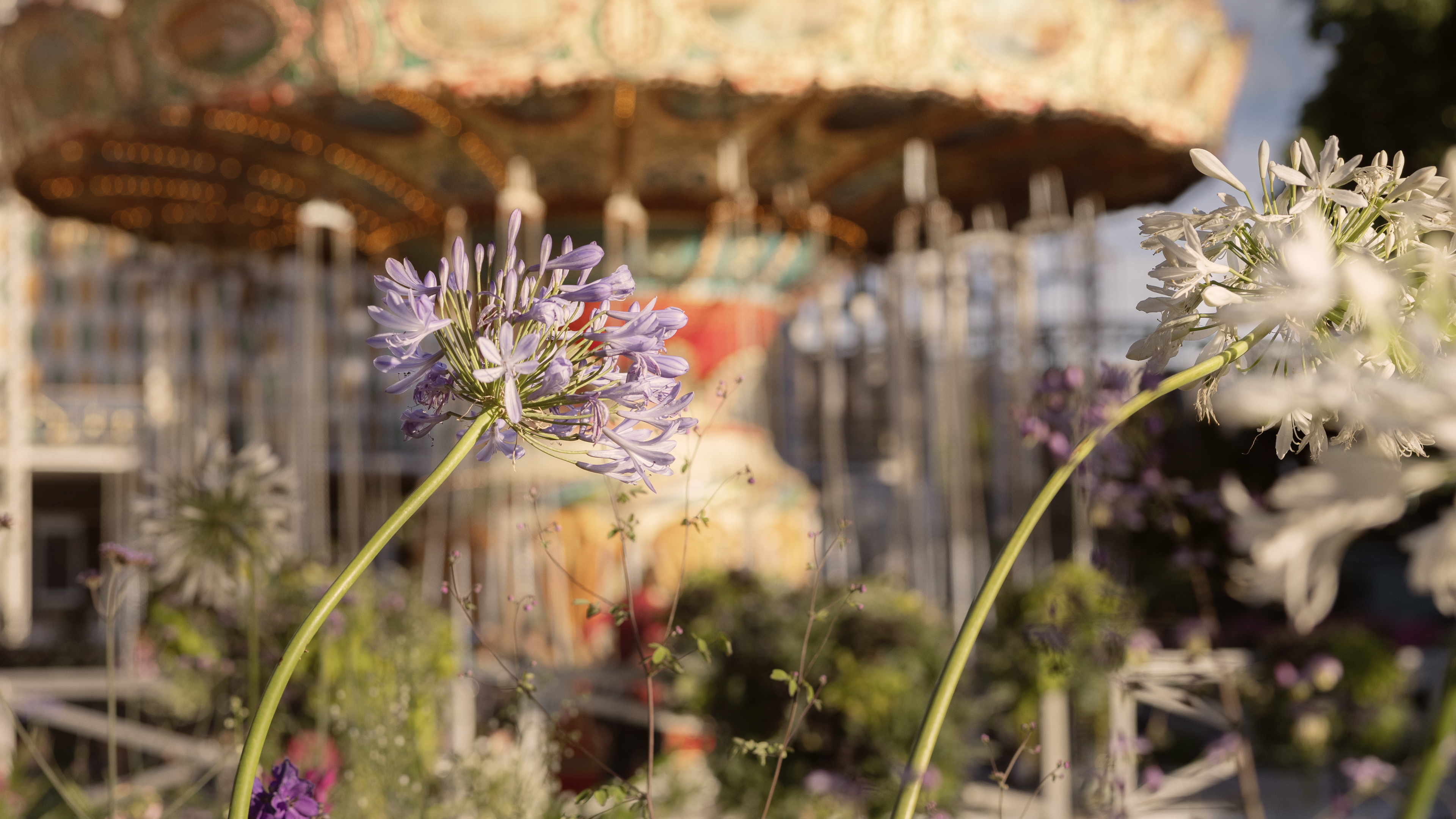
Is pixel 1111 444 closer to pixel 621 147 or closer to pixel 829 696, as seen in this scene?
pixel 829 696

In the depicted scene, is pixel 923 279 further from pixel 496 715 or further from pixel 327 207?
pixel 496 715

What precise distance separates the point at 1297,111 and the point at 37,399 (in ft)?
65.8

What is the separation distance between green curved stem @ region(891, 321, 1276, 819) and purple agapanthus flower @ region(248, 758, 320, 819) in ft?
2.13

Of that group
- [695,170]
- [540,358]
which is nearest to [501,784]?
[540,358]

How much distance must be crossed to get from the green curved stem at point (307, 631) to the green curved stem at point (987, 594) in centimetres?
37

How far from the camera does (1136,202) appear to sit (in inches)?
502

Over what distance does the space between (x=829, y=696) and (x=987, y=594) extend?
3940mm

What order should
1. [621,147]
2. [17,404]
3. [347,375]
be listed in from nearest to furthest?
[621,147] < [17,404] < [347,375]

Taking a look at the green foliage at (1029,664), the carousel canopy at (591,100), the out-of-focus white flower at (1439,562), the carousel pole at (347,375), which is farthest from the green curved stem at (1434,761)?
the carousel pole at (347,375)

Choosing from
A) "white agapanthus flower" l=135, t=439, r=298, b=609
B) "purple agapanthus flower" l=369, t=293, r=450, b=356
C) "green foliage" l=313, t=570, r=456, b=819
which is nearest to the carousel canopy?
"green foliage" l=313, t=570, r=456, b=819

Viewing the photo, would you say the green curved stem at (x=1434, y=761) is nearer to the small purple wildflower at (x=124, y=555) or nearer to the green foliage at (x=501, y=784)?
the green foliage at (x=501, y=784)

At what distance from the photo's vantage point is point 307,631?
91 centimetres

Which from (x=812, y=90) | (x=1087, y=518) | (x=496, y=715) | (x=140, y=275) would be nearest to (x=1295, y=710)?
(x=812, y=90)

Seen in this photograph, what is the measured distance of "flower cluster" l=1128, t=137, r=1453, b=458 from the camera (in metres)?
0.98
